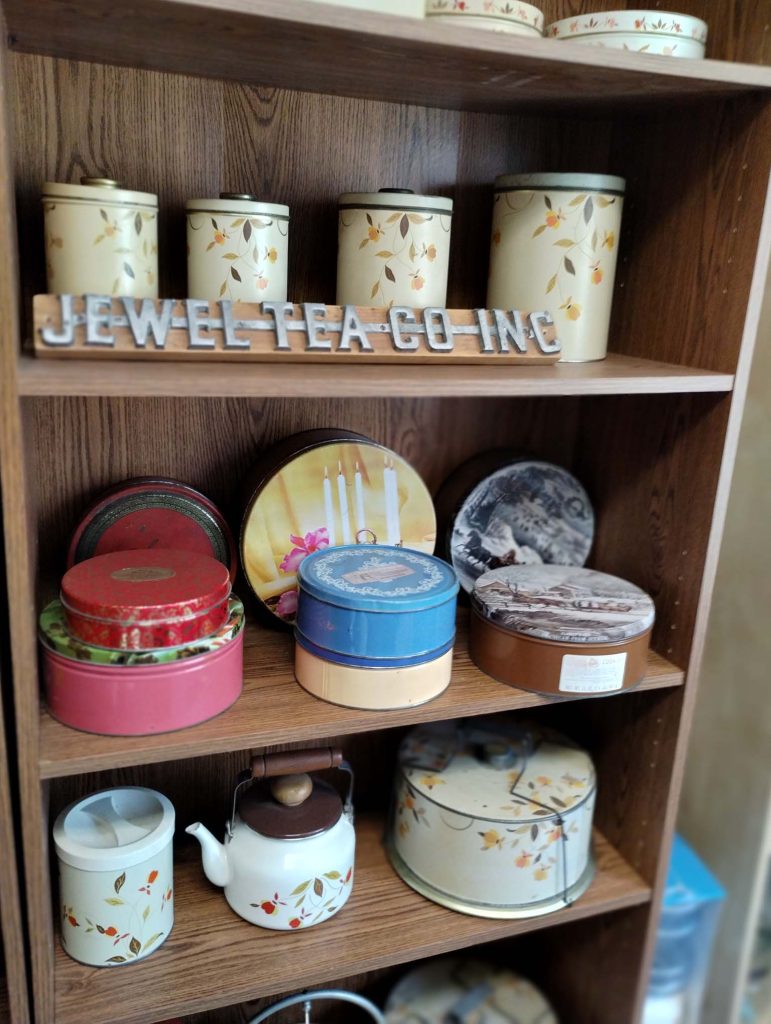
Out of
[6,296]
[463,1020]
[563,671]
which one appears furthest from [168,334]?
[463,1020]

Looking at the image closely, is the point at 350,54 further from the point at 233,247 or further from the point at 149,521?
the point at 149,521

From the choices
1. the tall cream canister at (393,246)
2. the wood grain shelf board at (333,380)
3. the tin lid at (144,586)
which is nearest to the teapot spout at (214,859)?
the tin lid at (144,586)

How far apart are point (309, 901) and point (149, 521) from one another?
0.50 metres

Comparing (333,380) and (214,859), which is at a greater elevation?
(333,380)

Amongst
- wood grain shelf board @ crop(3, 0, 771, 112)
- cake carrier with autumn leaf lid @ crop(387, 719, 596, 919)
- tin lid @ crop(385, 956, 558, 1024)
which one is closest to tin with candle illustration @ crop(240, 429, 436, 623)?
cake carrier with autumn leaf lid @ crop(387, 719, 596, 919)

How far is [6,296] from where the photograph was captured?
741mm

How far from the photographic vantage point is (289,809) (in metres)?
1.12

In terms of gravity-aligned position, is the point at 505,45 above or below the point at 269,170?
above

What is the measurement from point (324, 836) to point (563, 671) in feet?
1.18

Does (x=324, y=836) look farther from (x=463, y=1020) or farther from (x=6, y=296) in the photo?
(x=6, y=296)

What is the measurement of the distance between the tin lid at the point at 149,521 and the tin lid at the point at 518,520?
1.09ft

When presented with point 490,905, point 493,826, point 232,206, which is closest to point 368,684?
point 493,826

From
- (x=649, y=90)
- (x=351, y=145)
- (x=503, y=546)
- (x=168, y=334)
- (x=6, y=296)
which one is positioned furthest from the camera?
(x=503, y=546)

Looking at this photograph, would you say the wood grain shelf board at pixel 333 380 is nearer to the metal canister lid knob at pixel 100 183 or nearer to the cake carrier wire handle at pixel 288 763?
the metal canister lid knob at pixel 100 183
